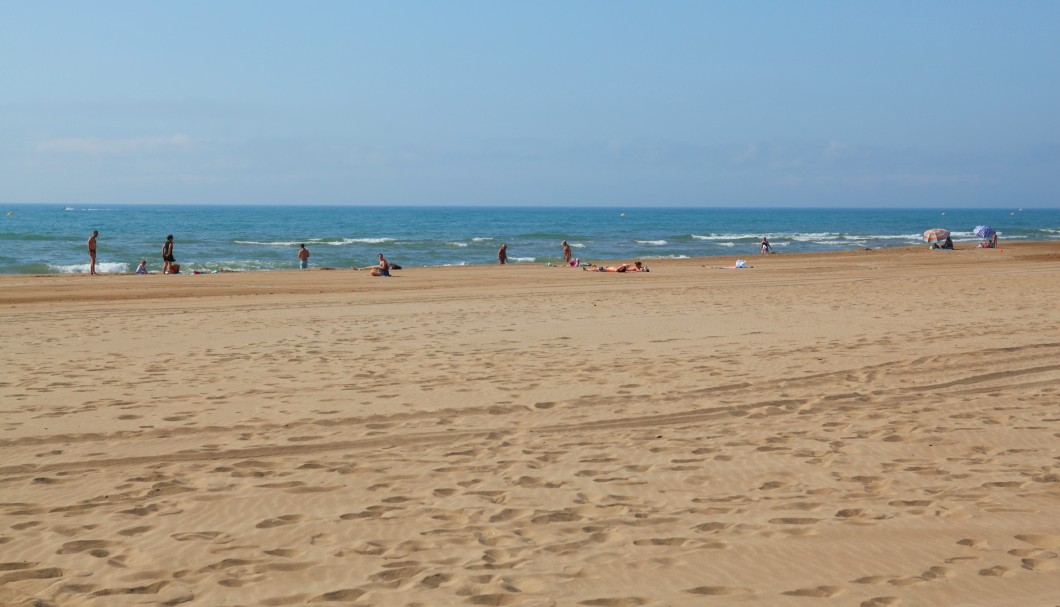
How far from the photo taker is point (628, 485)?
554cm

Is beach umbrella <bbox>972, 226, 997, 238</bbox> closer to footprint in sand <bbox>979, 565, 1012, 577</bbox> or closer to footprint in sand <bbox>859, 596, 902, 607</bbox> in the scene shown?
footprint in sand <bbox>979, 565, 1012, 577</bbox>

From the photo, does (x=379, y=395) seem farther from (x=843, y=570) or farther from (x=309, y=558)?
(x=843, y=570)

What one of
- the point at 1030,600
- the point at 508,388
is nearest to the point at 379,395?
the point at 508,388

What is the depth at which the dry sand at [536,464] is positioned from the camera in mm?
4137

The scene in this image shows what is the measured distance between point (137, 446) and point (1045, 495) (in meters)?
5.66

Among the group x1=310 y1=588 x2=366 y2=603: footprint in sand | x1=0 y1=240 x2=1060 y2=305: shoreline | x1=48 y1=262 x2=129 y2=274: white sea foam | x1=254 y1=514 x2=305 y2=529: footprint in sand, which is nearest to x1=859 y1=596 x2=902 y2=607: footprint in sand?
x1=310 y1=588 x2=366 y2=603: footprint in sand

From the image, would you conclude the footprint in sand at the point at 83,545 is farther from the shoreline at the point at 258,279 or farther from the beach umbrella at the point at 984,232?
the beach umbrella at the point at 984,232

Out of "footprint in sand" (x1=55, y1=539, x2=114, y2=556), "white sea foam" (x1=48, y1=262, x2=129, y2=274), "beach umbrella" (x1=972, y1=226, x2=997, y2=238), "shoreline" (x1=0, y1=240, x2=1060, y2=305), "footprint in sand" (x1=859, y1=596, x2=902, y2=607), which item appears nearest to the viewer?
"footprint in sand" (x1=859, y1=596, x2=902, y2=607)

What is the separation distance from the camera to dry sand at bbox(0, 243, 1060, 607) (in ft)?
13.6

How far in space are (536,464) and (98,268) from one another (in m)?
33.2

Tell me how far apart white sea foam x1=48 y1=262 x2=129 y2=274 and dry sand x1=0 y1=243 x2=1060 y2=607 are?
22772 mm

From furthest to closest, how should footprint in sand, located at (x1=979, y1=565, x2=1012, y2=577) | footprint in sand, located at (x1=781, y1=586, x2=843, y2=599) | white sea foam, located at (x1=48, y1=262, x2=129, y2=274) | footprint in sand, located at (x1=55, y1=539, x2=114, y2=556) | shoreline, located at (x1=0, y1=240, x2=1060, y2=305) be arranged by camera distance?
white sea foam, located at (x1=48, y1=262, x2=129, y2=274) < shoreline, located at (x1=0, y1=240, x2=1060, y2=305) < footprint in sand, located at (x1=55, y1=539, x2=114, y2=556) < footprint in sand, located at (x1=979, y1=565, x2=1012, y2=577) < footprint in sand, located at (x1=781, y1=586, x2=843, y2=599)

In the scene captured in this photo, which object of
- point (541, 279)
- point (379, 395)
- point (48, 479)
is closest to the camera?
point (48, 479)

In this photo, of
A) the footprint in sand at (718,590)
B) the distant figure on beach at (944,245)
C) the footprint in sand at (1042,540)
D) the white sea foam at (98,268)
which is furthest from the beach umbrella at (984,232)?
the footprint in sand at (718,590)
